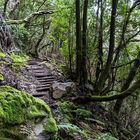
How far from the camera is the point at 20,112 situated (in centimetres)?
393

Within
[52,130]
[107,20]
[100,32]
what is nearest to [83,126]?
[52,130]

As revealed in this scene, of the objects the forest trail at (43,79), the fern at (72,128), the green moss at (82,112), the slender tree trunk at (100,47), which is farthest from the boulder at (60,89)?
the fern at (72,128)

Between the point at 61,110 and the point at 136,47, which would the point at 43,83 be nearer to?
the point at 61,110

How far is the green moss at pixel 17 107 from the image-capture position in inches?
147

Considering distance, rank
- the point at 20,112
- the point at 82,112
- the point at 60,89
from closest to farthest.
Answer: the point at 20,112
the point at 82,112
the point at 60,89

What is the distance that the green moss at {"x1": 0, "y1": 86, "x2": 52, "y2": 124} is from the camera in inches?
147

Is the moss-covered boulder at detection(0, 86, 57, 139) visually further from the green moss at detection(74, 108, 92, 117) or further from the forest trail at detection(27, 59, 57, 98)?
the forest trail at detection(27, 59, 57, 98)

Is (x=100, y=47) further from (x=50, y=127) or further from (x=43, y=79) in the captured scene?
(x=50, y=127)

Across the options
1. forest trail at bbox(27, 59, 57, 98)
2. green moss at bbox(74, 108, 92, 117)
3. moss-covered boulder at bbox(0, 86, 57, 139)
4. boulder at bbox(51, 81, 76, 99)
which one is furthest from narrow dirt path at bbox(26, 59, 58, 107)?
moss-covered boulder at bbox(0, 86, 57, 139)

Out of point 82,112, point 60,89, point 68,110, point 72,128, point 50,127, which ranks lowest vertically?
point 82,112

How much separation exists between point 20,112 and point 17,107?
0.09 meters

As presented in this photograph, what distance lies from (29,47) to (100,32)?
7.24m

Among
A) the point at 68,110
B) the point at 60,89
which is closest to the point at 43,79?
the point at 60,89

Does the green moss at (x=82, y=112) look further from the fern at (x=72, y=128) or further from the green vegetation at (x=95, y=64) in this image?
the fern at (x=72, y=128)
